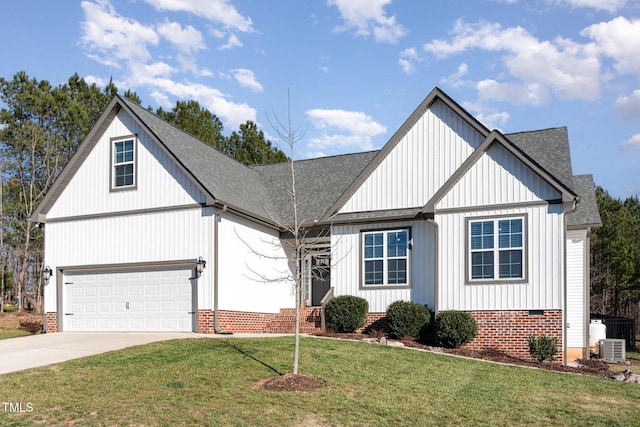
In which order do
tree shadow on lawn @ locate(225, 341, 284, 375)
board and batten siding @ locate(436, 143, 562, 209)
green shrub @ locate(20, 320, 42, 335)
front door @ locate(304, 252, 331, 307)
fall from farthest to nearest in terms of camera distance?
green shrub @ locate(20, 320, 42, 335), front door @ locate(304, 252, 331, 307), board and batten siding @ locate(436, 143, 562, 209), tree shadow on lawn @ locate(225, 341, 284, 375)

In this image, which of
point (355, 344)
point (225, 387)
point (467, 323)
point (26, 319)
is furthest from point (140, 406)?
point (26, 319)

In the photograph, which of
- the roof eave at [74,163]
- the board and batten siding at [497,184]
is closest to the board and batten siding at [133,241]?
the roof eave at [74,163]

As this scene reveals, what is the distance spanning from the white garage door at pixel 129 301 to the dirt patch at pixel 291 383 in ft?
26.2

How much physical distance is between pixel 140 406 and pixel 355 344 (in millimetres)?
6627

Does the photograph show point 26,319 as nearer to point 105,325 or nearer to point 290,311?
point 105,325

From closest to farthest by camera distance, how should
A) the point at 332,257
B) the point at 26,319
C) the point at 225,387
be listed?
the point at 225,387
the point at 332,257
the point at 26,319

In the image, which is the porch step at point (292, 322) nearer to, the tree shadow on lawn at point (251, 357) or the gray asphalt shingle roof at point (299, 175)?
the gray asphalt shingle roof at point (299, 175)

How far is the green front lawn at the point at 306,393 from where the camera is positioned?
9.64 meters

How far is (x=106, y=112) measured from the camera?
20484 mm

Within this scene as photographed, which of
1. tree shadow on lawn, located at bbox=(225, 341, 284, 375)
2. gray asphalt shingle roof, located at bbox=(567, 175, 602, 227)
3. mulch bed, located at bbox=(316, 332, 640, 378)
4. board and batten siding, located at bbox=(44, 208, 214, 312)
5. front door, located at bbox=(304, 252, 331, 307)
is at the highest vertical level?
gray asphalt shingle roof, located at bbox=(567, 175, 602, 227)

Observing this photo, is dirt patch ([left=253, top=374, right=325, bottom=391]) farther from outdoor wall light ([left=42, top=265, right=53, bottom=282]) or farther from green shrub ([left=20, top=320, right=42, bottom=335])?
green shrub ([left=20, top=320, right=42, bottom=335])

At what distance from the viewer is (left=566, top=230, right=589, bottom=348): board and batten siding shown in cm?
1912

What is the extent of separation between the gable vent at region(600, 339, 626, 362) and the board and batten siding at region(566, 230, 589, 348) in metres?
1.17

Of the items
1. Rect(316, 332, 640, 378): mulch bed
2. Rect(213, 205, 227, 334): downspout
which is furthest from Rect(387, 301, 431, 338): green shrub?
Rect(213, 205, 227, 334): downspout
